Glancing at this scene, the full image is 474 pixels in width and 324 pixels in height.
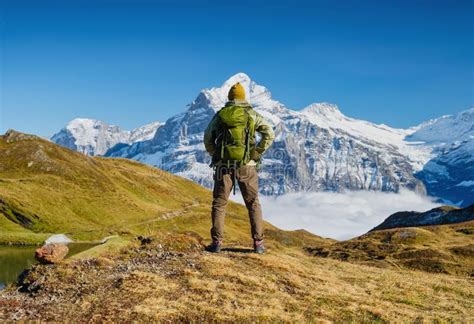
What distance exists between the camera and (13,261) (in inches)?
2213

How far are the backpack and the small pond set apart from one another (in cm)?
2472

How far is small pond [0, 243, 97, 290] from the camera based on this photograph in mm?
42834

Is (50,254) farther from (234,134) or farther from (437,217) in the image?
(437,217)

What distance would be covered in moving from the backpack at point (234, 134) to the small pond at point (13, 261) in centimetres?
2472

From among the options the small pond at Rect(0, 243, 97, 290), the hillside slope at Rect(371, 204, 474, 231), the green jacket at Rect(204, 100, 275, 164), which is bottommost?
the small pond at Rect(0, 243, 97, 290)

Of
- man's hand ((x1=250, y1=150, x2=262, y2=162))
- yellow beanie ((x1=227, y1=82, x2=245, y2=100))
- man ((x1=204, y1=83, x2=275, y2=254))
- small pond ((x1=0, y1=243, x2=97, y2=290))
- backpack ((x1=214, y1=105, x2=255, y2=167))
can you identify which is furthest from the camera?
small pond ((x1=0, y1=243, x2=97, y2=290))

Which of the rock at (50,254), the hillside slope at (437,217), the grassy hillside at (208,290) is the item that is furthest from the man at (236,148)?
the hillside slope at (437,217)

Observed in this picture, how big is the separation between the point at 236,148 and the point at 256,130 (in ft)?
4.87

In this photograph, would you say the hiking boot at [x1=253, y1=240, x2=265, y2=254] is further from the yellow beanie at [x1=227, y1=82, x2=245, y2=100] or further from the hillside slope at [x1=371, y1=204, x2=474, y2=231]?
the hillside slope at [x1=371, y1=204, x2=474, y2=231]

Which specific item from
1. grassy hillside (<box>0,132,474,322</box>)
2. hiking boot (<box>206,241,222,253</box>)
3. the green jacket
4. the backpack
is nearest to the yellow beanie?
the green jacket

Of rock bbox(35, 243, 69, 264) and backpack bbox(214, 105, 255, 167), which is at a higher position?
backpack bbox(214, 105, 255, 167)

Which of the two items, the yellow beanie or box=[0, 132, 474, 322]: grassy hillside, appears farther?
the yellow beanie

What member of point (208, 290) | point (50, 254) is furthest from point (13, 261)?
point (208, 290)

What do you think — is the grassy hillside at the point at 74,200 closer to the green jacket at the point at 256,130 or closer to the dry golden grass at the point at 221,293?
the dry golden grass at the point at 221,293
